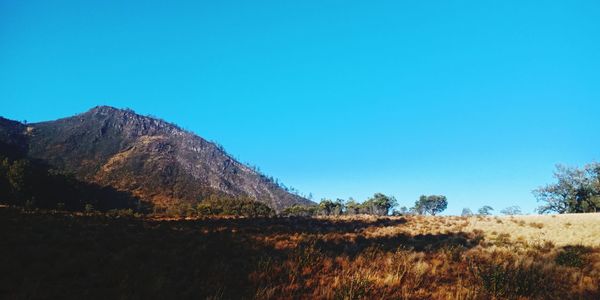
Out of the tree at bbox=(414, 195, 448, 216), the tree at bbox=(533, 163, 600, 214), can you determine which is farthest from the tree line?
the tree at bbox=(533, 163, 600, 214)

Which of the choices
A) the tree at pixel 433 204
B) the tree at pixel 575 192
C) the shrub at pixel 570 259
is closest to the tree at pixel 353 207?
the tree at pixel 433 204

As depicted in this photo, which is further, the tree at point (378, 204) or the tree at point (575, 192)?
the tree at point (378, 204)

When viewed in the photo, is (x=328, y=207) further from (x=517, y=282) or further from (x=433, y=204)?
(x=517, y=282)

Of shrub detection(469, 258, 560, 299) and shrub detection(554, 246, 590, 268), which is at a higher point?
shrub detection(554, 246, 590, 268)

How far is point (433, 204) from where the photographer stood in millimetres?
124062

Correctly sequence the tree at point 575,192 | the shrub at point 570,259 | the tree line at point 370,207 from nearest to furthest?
→ the shrub at point 570,259, the tree at point 575,192, the tree line at point 370,207

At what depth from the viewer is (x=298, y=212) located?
108m

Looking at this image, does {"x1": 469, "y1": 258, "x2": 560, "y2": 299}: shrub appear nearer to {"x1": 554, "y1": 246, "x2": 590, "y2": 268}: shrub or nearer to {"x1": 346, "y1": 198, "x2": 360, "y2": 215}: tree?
{"x1": 554, "y1": 246, "x2": 590, "y2": 268}: shrub

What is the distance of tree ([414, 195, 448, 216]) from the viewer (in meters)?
123

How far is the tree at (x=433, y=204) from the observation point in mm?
123250

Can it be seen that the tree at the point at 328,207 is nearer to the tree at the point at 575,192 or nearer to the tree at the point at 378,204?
the tree at the point at 378,204

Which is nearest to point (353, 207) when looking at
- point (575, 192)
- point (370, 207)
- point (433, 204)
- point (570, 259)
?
point (370, 207)

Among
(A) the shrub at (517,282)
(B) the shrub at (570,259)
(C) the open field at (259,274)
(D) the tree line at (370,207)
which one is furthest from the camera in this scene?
(D) the tree line at (370,207)

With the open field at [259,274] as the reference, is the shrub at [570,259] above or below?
above
